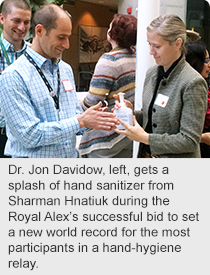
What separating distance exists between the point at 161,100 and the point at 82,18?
3119 mm

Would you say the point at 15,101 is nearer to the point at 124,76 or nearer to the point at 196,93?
the point at 196,93

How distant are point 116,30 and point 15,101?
3.61 ft

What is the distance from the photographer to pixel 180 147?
175 centimetres

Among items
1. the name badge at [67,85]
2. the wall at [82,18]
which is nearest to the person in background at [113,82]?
the name badge at [67,85]

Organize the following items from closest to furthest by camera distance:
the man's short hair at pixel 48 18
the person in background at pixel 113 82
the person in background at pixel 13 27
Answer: the man's short hair at pixel 48 18 → the person in background at pixel 113 82 → the person in background at pixel 13 27

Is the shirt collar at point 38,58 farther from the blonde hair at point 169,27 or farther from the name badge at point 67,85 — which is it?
the blonde hair at point 169,27

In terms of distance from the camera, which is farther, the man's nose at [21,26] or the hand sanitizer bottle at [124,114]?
the man's nose at [21,26]

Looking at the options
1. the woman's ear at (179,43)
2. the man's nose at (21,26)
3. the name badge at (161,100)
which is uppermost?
the man's nose at (21,26)

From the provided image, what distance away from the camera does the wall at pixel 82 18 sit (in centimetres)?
455

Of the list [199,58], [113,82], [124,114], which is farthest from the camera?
[113,82]

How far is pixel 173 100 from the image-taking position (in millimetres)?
1756

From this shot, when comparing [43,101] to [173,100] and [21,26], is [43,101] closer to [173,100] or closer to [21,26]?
[173,100]

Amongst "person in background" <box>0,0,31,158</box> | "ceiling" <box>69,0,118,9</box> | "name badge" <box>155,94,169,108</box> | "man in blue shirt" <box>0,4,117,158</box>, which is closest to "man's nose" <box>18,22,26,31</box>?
"person in background" <box>0,0,31,158</box>

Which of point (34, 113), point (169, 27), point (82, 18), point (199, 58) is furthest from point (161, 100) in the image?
point (82, 18)
